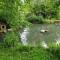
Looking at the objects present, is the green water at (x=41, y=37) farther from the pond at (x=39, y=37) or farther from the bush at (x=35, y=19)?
the bush at (x=35, y=19)

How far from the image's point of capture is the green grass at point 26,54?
8.74 m

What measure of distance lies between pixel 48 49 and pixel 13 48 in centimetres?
187

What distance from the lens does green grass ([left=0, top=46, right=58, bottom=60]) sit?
28.7 ft

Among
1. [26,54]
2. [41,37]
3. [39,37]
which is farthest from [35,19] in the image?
[26,54]

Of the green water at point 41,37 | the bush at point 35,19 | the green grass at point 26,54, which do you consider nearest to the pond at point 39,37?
the green water at point 41,37

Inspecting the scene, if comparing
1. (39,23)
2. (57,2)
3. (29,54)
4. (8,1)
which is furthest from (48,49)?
(39,23)

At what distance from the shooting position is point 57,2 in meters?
8.30

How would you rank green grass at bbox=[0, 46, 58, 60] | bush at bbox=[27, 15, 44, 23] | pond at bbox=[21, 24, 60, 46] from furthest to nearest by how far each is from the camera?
bush at bbox=[27, 15, 44, 23] < pond at bbox=[21, 24, 60, 46] < green grass at bbox=[0, 46, 58, 60]

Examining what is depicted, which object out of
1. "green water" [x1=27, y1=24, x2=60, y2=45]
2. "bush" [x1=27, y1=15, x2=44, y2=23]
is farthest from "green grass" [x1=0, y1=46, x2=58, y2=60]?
"bush" [x1=27, y1=15, x2=44, y2=23]

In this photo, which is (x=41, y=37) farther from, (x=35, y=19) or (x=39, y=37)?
(x=35, y=19)

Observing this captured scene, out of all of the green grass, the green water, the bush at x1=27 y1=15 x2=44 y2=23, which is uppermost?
the green grass

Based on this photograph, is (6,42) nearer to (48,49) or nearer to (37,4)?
(48,49)

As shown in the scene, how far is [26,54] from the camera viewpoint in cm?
920

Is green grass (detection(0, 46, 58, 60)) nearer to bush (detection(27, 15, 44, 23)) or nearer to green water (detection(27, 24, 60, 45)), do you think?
green water (detection(27, 24, 60, 45))
